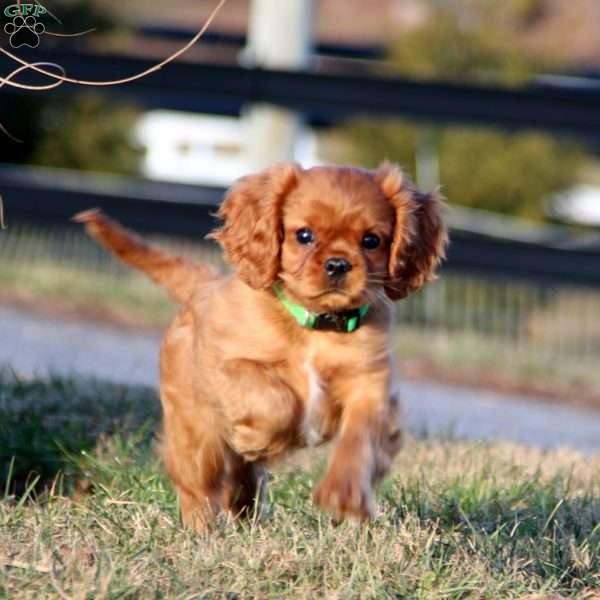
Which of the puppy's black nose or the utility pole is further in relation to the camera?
the utility pole

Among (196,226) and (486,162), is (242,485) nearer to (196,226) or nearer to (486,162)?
(196,226)

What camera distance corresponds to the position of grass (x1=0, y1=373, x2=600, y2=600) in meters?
2.96

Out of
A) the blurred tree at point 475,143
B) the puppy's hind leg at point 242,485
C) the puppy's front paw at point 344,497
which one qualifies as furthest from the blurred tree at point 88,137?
the puppy's front paw at point 344,497

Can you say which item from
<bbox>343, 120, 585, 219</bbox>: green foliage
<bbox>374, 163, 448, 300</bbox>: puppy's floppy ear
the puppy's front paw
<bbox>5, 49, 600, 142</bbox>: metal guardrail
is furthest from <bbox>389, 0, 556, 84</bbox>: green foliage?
the puppy's front paw

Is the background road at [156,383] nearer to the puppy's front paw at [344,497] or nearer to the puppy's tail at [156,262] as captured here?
the puppy's tail at [156,262]

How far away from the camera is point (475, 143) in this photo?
12.7m

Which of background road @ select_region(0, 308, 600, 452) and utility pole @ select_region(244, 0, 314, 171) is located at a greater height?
utility pole @ select_region(244, 0, 314, 171)

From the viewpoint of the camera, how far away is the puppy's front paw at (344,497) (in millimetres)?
3229

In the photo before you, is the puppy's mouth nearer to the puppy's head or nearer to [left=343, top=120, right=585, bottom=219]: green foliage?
the puppy's head

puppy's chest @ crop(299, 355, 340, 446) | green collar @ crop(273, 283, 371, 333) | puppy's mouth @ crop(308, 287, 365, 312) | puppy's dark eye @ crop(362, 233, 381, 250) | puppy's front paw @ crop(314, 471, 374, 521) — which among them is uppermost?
puppy's dark eye @ crop(362, 233, 381, 250)

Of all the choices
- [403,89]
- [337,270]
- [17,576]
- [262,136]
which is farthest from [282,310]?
[262,136]

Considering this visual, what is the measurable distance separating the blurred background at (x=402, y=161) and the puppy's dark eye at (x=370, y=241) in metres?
2.48

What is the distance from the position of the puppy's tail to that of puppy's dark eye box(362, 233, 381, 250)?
78cm

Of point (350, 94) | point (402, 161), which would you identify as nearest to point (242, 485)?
point (350, 94)
